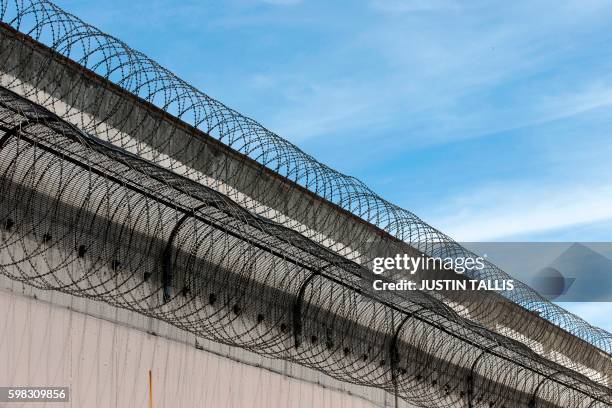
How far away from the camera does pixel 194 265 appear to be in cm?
1620

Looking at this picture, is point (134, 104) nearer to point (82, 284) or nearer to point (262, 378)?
point (82, 284)

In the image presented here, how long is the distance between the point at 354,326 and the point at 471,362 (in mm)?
5168

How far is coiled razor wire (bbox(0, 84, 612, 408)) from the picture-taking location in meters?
13.4

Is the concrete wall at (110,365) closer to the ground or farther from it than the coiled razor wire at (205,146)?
closer to the ground

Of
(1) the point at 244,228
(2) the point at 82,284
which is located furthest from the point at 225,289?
(2) the point at 82,284

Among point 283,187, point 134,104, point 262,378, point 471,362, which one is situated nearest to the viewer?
point 134,104

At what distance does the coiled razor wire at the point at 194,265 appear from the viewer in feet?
43.9

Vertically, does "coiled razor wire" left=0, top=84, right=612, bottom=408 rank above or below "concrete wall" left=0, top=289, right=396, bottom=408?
above

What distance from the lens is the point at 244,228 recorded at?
15523 millimetres

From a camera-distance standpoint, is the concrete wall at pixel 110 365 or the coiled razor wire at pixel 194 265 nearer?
the concrete wall at pixel 110 365

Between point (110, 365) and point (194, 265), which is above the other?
point (194, 265)

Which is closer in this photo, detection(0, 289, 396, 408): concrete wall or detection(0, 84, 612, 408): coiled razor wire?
detection(0, 289, 396, 408): concrete wall

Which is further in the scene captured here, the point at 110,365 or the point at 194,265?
the point at 194,265

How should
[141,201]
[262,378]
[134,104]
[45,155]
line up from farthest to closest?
[262,378]
[134,104]
[141,201]
[45,155]
